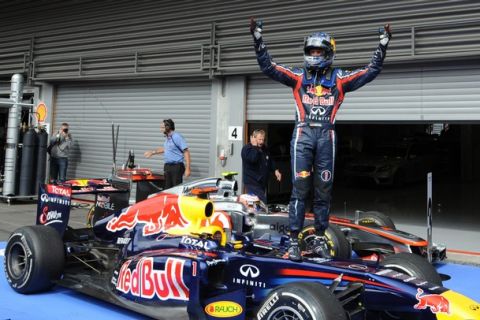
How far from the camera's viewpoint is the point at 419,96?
7.82m

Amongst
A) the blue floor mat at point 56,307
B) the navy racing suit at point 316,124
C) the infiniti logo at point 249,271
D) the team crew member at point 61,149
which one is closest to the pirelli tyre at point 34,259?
the blue floor mat at point 56,307

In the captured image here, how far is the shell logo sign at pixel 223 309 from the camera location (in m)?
3.30

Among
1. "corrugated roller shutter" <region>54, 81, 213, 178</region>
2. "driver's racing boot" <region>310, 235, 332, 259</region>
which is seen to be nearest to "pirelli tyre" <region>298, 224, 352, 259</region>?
"driver's racing boot" <region>310, 235, 332, 259</region>

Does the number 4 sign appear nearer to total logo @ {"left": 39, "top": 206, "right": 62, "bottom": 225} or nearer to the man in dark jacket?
the man in dark jacket

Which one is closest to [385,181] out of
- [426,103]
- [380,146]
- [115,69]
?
[380,146]

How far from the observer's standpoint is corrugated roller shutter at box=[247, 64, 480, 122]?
7410 mm

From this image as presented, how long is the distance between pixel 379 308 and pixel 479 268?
12.9ft

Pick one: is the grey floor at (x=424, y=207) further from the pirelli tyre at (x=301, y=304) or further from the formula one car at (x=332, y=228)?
the pirelli tyre at (x=301, y=304)

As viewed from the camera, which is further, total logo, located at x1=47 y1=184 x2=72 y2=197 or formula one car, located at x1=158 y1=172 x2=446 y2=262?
total logo, located at x1=47 y1=184 x2=72 y2=197

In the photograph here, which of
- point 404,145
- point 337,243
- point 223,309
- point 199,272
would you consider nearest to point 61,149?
point 337,243

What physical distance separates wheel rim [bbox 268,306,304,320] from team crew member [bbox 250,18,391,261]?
4.11 ft

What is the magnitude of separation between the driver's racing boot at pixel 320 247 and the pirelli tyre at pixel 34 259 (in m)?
2.20

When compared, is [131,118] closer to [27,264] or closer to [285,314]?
[27,264]

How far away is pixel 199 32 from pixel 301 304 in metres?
8.28
